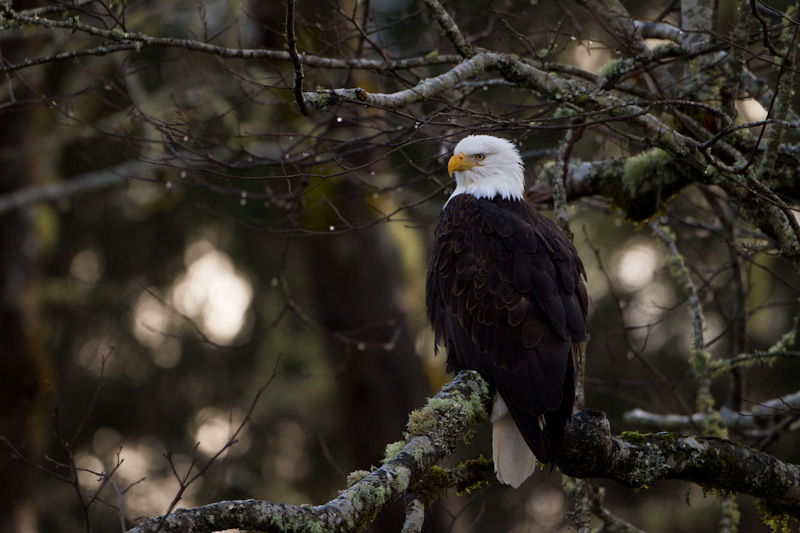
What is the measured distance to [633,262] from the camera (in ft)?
34.6

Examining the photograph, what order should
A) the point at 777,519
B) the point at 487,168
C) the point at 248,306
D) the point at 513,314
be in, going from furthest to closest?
the point at 248,306, the point at 487,168, the point at 513,314, the point at 777,519

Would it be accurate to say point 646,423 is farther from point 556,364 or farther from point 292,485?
point 292,485

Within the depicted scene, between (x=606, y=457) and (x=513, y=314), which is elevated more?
(x=513, y=314)

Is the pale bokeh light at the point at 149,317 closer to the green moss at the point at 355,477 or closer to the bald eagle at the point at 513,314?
the bald eagle at the point at 513,314

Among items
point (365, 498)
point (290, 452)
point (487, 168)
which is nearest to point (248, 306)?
point (290, 452)

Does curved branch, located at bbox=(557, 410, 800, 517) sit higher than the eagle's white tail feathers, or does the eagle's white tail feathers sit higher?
the eagle's white tail feathers

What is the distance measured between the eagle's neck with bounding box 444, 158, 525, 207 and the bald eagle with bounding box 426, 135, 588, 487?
140 millimetres

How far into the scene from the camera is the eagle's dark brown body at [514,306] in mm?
3562

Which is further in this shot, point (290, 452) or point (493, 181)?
point (290, 452)

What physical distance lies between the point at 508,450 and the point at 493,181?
1697mm

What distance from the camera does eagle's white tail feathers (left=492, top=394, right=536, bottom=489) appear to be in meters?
3.46

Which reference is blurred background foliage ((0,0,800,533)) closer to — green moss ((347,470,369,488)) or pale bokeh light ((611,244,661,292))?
pale bokeh light ((611,244,661,292))

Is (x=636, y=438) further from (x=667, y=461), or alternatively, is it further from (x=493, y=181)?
(x=493, y=181)

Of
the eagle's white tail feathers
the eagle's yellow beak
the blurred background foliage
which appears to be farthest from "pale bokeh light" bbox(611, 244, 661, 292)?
the eagle's white tail feathers
